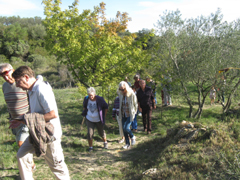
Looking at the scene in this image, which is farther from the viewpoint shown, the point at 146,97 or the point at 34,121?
the point at 146,97

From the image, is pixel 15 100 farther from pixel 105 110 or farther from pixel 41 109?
pixel 105 110

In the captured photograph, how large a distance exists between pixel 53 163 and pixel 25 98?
4.94ft

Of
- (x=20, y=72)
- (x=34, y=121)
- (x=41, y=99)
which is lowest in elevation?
(x=34, y=121)

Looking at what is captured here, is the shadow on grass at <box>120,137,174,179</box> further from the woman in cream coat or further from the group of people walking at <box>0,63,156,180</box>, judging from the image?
the group of people walking at <box>0,63,156,180</box>

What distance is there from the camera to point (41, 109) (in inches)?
117

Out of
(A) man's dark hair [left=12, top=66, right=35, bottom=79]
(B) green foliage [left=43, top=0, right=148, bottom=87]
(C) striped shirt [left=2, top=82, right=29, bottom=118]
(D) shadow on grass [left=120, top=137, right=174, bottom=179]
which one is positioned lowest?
(D) shadow on grass [left=120, top=137, right=174, bottom=179]

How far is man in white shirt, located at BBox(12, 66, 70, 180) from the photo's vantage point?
9.59 feet

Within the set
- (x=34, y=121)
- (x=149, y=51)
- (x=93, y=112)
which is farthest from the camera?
(x=149, y=51)

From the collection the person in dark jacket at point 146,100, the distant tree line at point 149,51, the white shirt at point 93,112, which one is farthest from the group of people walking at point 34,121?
the person in dark jacket at point 146,100

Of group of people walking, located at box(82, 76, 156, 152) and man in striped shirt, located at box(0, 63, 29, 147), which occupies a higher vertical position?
man in striped shirt, located at box(0, 63, 29, 147)

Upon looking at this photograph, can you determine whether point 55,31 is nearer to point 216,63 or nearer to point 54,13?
point 54,13

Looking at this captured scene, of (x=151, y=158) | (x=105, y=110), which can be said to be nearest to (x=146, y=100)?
(x=105, y=110)

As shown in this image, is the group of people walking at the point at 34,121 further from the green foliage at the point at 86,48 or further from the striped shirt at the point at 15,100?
the green foliage at the point at 86,48

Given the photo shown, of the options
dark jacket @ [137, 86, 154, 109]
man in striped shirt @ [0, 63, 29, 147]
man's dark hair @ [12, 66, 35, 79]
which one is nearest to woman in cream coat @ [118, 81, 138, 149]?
dark jacket @ [137, 86, 154, 109]
